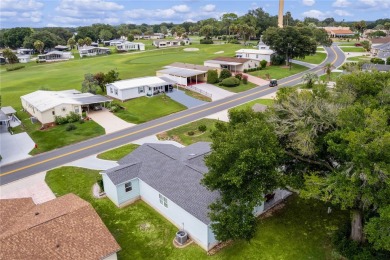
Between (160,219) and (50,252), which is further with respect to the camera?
(160,219)

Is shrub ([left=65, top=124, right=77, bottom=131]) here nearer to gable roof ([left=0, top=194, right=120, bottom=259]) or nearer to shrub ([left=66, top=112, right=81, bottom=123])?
shrub ([left=66, top=112, right=81, bottom=123])

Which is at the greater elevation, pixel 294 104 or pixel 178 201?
pixel 294 104

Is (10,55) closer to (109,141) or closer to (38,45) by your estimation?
Result: (38,45)

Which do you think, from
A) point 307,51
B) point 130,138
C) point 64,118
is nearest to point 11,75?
point 64,118

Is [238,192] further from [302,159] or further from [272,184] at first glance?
[302,159]

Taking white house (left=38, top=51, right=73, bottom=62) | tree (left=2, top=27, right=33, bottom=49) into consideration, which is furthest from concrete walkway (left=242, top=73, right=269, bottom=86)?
tree (left=2, top=27, right=33, bottom=49)
